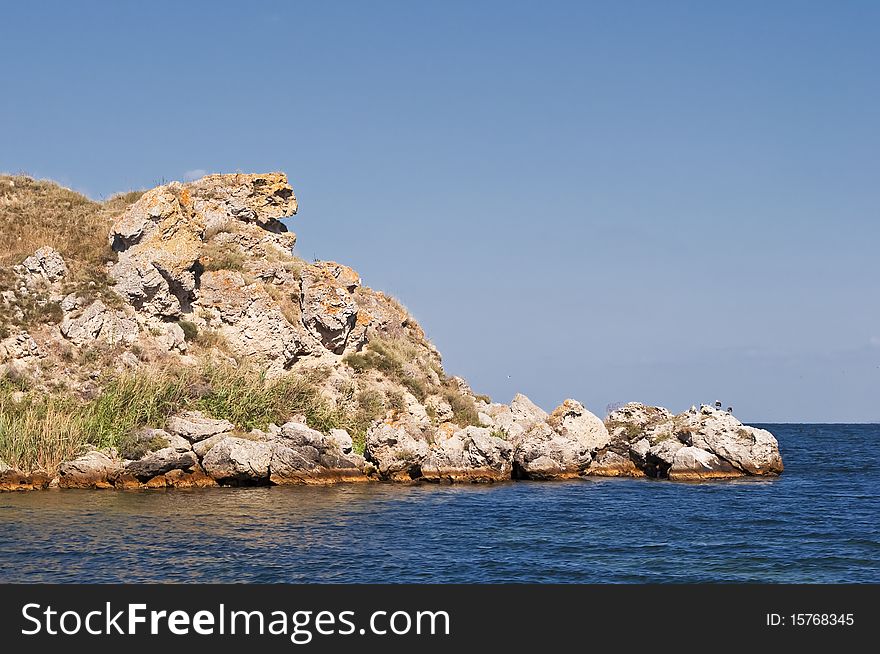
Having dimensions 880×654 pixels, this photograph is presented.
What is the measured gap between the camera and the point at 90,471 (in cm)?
3906

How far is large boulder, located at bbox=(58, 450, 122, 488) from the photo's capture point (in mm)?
38781

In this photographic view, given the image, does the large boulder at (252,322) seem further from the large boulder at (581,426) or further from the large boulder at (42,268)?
the large boulder at (581,426)

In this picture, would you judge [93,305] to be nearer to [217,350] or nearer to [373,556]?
[217,350]

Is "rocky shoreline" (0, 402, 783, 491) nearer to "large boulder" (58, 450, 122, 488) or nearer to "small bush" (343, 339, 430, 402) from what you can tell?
"large boulder" (58, 450, 122, 488)

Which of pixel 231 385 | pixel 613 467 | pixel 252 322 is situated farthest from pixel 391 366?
pixel 613 467

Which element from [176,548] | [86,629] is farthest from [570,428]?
[86,629]

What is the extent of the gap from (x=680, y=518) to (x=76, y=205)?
163 ft

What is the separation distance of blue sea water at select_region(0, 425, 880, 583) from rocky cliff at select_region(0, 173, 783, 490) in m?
2.61

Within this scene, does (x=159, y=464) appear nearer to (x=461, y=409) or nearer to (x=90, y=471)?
(x=90, y=471)

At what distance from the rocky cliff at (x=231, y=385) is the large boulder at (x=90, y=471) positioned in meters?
0.10

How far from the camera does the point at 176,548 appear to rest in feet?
86.9

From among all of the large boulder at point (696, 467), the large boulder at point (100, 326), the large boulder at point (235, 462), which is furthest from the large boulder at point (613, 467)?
the large boulder at point (100, 326)

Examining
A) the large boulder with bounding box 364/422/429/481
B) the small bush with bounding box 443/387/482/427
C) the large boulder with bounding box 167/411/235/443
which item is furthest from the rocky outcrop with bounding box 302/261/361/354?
the large boulder with bounding box 167/411/235/443

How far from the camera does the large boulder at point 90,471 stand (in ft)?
127
